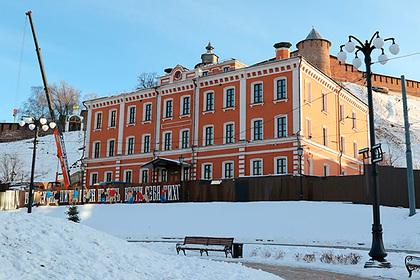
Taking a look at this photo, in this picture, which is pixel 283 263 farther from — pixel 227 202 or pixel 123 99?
pixel 123 99

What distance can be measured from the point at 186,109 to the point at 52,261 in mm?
35171

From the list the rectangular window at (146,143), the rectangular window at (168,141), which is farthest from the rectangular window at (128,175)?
the rectangular window at (168,141)

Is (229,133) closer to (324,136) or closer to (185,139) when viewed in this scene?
(185,139)

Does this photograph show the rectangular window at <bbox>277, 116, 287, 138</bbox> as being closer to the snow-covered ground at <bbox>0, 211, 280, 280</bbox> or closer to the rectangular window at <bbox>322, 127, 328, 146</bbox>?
the rectangular window at <bbox>322, 127, 328, 146</bbox>

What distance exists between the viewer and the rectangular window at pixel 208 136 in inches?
1601

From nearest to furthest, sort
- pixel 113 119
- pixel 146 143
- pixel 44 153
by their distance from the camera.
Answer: pixel 146 143
pixel 113 119
pixel 44 153

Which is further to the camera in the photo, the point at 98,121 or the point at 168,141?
the point at 98,121

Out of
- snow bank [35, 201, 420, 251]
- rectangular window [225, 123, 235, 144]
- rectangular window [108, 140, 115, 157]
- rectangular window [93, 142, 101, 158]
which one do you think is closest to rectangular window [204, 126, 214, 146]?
rectangular window [225, 123, 235, 144]

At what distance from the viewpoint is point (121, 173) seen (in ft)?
149

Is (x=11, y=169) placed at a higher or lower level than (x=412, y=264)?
higher

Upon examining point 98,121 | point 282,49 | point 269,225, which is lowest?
point 269,225

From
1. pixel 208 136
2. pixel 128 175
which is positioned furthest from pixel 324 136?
pixel 128 175

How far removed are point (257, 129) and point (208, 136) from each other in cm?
476

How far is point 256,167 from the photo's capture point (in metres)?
37.4
